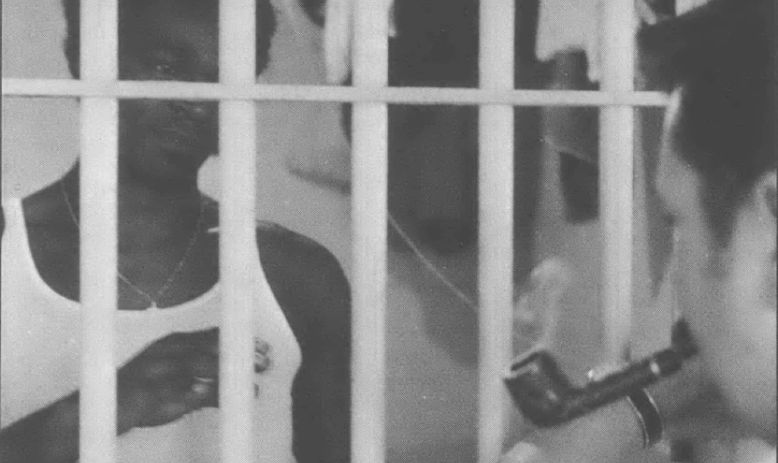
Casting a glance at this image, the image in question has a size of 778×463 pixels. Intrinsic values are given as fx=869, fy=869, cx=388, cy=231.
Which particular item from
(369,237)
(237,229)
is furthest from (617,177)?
(237,229)

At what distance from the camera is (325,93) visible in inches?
30.4

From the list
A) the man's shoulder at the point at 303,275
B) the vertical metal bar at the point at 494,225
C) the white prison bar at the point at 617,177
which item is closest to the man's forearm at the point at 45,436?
the man's shoulder at the point at 303,275

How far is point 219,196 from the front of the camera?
771mm

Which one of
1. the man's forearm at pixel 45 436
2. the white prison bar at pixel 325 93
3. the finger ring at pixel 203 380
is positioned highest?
the white prison bar at pixel 325 93

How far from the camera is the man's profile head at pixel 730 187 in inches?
25.3

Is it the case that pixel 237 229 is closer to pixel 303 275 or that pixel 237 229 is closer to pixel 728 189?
pixel 303 275

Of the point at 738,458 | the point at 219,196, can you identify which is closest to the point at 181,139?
the point at 219,196

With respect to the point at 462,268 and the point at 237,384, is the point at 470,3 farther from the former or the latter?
the point at 237,384

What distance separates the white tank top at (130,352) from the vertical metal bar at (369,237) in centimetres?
7

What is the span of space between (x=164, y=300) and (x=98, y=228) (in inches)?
3.5

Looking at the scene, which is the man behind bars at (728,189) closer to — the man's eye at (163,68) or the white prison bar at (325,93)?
the white prison bar at (325,93)

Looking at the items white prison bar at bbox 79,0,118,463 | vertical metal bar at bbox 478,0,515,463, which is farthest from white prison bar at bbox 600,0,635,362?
white prison bar at bbox 79,0,118,463

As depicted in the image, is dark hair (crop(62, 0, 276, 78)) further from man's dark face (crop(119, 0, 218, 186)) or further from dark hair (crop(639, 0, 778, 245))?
dark hair (crop(639, 0, 778, 245))

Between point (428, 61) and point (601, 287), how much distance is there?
291 mm
